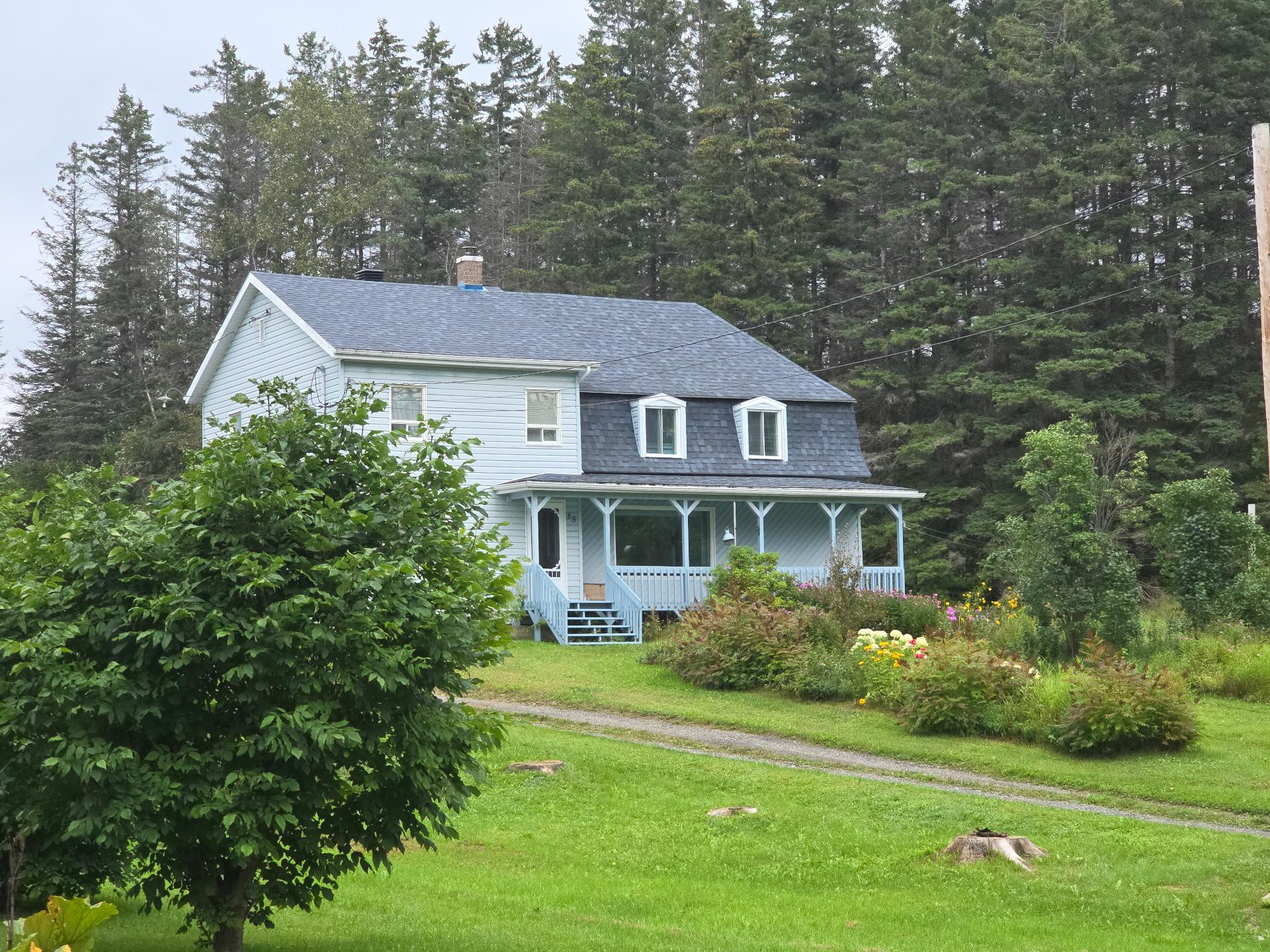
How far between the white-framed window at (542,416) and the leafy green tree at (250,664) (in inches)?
841

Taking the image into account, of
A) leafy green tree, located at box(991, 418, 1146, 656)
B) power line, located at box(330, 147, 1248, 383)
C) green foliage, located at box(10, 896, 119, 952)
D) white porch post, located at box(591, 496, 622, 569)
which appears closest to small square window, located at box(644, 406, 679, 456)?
power line, located at box(330, 147, 1248, 383)

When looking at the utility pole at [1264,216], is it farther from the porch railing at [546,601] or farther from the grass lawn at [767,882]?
the porch railing at [546,601]

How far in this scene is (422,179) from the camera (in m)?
54.5

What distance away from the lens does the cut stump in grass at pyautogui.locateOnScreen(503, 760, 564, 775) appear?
14.8m

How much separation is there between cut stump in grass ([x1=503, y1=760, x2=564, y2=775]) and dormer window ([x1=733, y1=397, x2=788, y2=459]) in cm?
1749

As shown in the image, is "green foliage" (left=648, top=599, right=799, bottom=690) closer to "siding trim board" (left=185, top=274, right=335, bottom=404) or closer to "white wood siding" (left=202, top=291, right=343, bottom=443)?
"white wood siding" (left=202, top=291, right=343, bottom=443)

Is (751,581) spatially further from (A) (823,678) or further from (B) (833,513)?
(B) (833,513)

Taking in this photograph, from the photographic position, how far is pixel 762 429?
1264 inches

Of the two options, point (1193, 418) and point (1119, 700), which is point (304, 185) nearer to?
point (1193, 418)

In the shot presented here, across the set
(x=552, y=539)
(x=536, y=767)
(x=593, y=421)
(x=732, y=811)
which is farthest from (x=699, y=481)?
(x=732, y=811)

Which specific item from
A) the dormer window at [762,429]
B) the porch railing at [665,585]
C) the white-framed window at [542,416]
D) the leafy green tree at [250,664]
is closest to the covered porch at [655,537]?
the porch railing at [665,585]

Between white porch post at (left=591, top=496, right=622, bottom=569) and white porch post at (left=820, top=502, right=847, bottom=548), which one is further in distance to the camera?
white porch post at (left=820, top=502, right=847, bottom=548)

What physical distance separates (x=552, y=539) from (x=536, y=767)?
1507 centimetres

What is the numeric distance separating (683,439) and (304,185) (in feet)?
77.4
